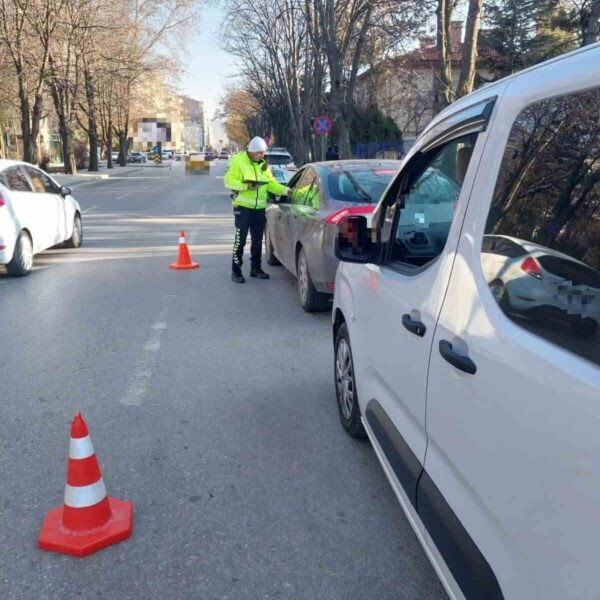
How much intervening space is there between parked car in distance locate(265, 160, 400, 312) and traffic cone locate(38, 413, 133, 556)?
330cm

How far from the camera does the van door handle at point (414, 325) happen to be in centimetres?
224

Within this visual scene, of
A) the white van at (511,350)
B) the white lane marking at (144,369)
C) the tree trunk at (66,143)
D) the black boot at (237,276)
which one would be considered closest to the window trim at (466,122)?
the white van at (511,350)

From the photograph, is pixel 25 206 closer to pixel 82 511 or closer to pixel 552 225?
pixel 82 511

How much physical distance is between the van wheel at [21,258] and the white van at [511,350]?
7.35 meters

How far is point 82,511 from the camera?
2799 mm

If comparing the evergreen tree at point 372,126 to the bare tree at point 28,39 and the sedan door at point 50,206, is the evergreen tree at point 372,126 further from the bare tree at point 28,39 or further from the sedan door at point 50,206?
the sedan door at point 50,206

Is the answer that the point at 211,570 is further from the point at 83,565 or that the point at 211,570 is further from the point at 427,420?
the point at 427,420

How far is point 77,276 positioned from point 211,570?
23.2ft

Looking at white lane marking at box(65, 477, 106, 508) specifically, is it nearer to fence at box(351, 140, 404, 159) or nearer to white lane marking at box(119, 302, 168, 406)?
white lane marking at box(119, 302, 168, 406)

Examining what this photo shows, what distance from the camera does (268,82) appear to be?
52312mm

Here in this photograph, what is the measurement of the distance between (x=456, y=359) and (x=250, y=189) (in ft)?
21.6

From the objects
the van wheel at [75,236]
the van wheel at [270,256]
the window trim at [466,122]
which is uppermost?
the window trim at [466,122]

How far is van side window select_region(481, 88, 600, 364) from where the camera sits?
1.55m

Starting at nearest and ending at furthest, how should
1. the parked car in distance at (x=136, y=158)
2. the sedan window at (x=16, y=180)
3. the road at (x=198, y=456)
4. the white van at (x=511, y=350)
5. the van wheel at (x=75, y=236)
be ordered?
the white van at (x=511, y=350)
the road at (x=198, y=456)
the sedan window at (x=16, y=180)
the van wheel at (x=75, y=236)
the parked car in distance at (x=136, y=158)
